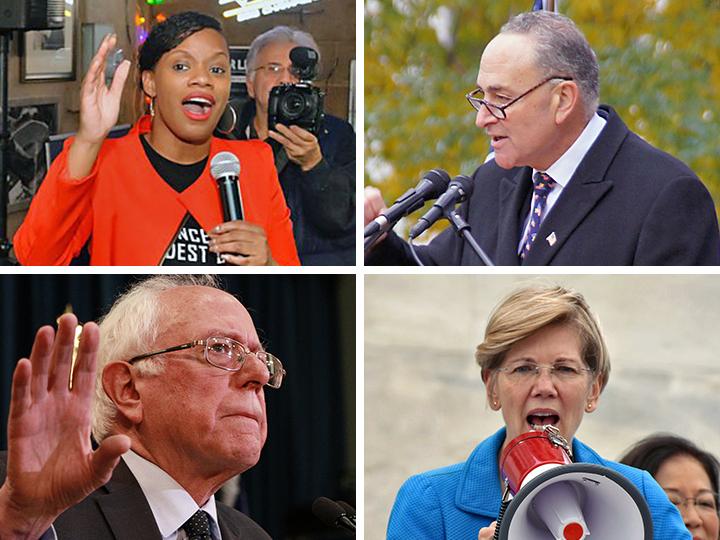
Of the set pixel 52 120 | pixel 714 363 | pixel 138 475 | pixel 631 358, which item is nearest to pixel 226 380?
pixel 138 475

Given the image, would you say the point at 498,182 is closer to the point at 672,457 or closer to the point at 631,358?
the point at 631,358

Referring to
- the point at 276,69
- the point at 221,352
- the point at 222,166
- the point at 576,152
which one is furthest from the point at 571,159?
the point at 221,352

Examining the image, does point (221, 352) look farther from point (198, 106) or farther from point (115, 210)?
point (198, 106)

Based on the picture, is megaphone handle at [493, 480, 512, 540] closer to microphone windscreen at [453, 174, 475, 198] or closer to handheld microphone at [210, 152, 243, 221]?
microphone windscreen at [453, 174, 475, 198]

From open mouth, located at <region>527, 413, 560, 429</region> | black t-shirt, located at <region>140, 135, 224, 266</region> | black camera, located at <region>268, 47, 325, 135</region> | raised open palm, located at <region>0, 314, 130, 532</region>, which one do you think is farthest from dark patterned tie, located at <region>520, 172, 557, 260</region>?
raised open palm, located at <region>0, 314, 130, 532</region>

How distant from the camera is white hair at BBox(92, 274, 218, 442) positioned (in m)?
2.89

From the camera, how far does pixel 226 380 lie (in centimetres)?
288

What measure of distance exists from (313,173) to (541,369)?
0.77m

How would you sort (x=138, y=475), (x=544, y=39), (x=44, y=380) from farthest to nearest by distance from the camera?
(x=544, y=39)
(x=138, y=475)
(x=44, y=380)

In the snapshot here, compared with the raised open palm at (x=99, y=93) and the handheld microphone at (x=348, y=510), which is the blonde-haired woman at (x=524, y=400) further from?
the raised open palm at (x=99, y=93)

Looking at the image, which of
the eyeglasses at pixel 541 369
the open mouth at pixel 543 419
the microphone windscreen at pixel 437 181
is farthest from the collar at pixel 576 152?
the open mouth at pixel 543 419

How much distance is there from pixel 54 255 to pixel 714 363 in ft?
5.62

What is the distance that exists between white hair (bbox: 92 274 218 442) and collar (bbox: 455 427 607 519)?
815mm

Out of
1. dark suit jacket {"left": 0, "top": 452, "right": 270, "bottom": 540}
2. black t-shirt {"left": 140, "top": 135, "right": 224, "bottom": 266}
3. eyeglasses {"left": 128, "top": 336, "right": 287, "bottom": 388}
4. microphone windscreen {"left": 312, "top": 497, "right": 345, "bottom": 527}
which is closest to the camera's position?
dark suit jacket {"left": 0, "top": 452, "right": 270, "bottom": 540}
